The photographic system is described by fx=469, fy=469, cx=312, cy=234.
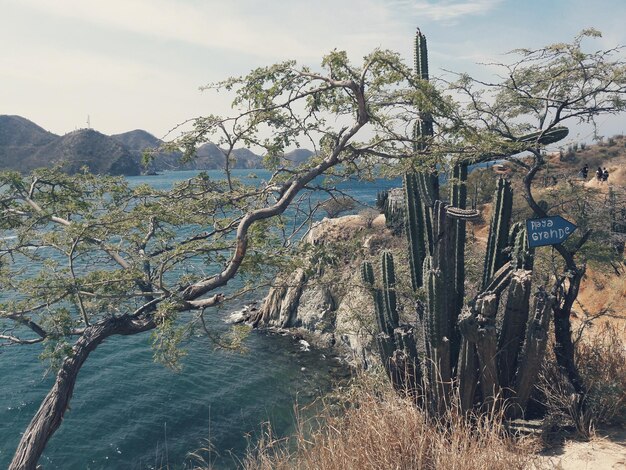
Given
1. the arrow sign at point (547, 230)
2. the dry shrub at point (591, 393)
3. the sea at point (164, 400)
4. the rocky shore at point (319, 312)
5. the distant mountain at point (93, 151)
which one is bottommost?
the sea at point (164, 400)

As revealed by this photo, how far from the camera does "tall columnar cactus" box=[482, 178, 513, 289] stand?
7820mm

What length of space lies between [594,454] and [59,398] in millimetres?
5988

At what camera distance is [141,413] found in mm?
13242

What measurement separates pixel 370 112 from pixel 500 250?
3890 mm

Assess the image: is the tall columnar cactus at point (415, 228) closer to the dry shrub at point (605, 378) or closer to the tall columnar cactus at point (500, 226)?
the tall columnar cactus at point (500, 226)

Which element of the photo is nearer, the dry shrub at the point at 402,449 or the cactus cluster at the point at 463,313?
the dry shrub at the point at 402,449

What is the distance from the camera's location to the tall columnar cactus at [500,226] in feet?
25.7

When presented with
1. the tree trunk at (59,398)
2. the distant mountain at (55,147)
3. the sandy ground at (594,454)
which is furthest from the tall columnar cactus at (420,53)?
the distant mountain at (55,147)

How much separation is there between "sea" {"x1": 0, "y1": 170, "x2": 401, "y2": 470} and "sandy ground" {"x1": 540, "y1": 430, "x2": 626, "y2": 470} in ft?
17.3

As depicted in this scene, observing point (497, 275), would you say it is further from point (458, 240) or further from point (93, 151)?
point (93, 151)

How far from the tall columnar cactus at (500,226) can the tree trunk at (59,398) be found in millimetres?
5595

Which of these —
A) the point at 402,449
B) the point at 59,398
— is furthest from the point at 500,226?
the point at 59,398

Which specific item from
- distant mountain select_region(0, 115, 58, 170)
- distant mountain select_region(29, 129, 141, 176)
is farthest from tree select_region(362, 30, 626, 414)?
distant mountain select_region(0, 115, 58, 170)

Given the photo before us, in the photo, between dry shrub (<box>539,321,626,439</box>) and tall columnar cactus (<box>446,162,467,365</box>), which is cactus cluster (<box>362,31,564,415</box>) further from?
dry shrub (<box>539,321,626,439</box>)
